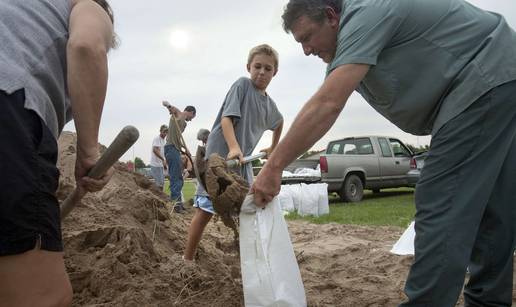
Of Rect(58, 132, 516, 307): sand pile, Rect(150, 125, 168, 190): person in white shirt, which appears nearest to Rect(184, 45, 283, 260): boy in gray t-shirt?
Rect(58, 132, 516, 307): sand pile

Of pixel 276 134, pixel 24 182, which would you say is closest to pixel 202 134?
pixel 276 134

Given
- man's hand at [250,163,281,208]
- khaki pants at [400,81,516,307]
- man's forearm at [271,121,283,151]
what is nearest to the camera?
khaki pants at [400,81,516,307]

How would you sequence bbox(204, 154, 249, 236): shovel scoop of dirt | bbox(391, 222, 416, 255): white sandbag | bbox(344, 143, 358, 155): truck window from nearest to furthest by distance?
bbox(204, 154, 249, 236): shovel scoop of dirt, bbox(391, 222, 416, 255): white sandbag, bbox(344, 143, 358, 155): truck window

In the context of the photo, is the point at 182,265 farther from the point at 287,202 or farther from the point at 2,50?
the point at 287,202

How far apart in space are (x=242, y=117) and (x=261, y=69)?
40 cm

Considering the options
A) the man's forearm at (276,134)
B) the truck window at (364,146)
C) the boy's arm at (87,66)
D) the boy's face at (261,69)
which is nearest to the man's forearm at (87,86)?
the boy's arm at (87,66)

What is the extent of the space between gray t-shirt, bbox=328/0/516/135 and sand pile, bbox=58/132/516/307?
1.50 metres

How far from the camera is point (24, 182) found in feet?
4.04

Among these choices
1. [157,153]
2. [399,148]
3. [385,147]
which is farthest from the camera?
[399,148]

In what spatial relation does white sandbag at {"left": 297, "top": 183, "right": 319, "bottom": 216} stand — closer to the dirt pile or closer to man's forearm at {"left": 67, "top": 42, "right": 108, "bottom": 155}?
the dirt pile

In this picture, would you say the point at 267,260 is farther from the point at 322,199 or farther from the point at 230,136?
the point at 322,199

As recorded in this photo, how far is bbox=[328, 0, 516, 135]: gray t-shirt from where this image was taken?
1.93 meters

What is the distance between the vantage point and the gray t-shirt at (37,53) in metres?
1.32

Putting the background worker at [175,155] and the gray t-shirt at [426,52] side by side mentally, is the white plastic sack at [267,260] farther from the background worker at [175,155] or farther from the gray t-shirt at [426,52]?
the background worker at [175,155]
